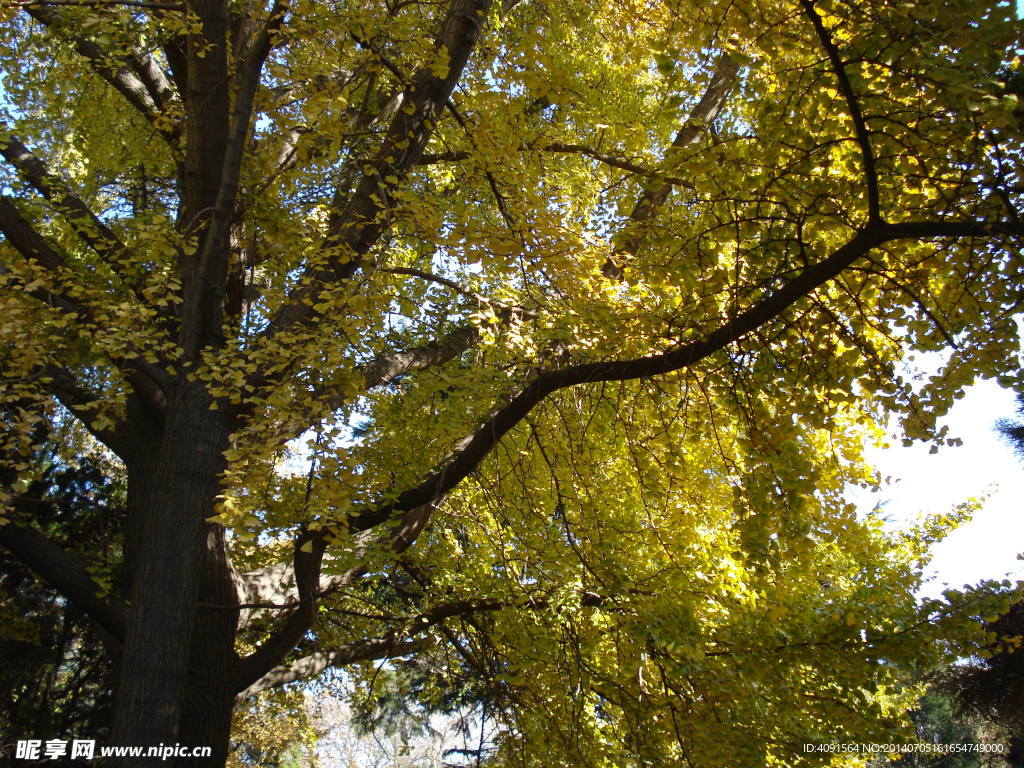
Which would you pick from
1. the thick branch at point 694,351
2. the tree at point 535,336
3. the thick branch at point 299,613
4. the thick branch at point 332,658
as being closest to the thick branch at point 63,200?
the tree at point 535,336

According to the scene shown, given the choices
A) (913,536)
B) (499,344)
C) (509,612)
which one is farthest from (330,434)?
(913,536)

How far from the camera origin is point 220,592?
4914 millimetres

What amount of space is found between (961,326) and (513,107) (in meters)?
2.57

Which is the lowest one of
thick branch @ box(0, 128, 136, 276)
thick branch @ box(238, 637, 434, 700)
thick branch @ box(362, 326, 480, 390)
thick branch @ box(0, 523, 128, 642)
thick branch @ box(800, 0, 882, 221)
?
thick branch @ box(238, 637, 434, 700)

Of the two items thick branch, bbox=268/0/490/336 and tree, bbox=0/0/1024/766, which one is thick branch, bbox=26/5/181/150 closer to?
tree, bbox=0/0/1024/766

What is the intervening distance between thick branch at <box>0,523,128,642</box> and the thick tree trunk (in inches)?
15.1

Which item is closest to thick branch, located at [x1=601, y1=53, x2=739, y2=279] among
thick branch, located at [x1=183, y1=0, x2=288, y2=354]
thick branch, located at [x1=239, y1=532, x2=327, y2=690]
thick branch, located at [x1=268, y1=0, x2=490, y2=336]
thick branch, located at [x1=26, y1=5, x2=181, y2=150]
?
thick branch, located at [x1=268, y1=0, x2=490, y2=336]

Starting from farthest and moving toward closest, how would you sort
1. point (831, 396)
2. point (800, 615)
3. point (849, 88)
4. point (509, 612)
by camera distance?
point (509, 612)
point (800, 615)
point (831, 396)
point (849, 88)

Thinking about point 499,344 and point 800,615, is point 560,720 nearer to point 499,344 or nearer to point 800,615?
point 800,615

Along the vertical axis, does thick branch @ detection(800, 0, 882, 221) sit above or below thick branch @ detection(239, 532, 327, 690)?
above

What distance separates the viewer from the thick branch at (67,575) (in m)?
4.60

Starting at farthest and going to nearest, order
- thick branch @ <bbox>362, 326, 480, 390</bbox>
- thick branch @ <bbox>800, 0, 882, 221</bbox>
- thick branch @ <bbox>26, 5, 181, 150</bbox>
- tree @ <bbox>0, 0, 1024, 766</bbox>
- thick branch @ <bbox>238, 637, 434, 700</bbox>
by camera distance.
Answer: thick branch @ <bbox>238, 637, 434, 700</bbox> → thick branch @ <bbox>362, 326, 480, 390</bbox> → thick branch @ <bbox>26, 5, 181, 150</bbox> → tree @ <bbox>0, 0, 1024, 766</bbox> → thick branch @ <bbox>800, 0, 882, 221</bbox>

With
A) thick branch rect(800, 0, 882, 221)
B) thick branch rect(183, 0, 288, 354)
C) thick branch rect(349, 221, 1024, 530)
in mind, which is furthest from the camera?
thick branch rect(183, 0, 288, 354)

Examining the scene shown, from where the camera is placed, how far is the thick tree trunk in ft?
12.9
